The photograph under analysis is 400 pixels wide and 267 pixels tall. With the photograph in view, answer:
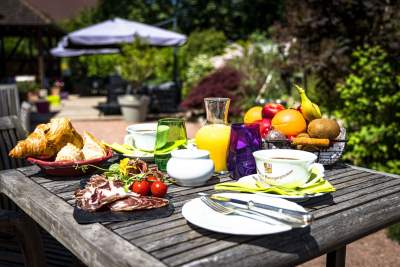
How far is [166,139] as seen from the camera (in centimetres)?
194

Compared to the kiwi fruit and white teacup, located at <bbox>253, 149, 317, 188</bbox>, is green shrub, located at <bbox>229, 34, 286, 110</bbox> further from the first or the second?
white teacup, located at <bbox>253, 149, 317, 188</bbox>

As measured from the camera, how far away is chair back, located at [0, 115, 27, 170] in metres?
2.53

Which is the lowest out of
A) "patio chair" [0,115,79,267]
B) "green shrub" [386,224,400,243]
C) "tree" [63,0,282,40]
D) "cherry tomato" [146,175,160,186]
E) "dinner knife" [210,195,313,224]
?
"green shrub" [386,224,400,243]

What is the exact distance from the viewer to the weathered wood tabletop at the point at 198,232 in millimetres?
1105

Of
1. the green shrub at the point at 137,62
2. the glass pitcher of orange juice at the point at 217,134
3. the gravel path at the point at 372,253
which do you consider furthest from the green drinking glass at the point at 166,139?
the green shrub at the point at 137,62

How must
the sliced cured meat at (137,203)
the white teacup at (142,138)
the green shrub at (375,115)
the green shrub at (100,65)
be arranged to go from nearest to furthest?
the sliced cured meat at (137,203) < the white teacup at (142,138) < the green shrub at (375,115) < the green shrub at (100,65)

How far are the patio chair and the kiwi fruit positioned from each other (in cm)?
115

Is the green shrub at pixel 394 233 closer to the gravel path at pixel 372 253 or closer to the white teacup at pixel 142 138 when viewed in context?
the gravel path at pixel 372 253

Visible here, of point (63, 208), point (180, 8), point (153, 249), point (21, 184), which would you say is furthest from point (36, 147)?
point (180, 8)

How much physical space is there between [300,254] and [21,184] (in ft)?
3.88

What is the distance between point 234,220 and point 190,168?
416 millimetres

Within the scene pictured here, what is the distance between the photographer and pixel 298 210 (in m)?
1.25

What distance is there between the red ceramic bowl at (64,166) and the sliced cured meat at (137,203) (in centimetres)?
42

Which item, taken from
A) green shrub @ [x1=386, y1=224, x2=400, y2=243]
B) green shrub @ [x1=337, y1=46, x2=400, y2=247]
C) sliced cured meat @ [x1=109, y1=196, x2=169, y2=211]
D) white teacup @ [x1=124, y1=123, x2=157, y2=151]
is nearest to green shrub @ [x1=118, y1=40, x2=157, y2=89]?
green shrub @ [x1=337, y1=46, x2=400, y2=247]
